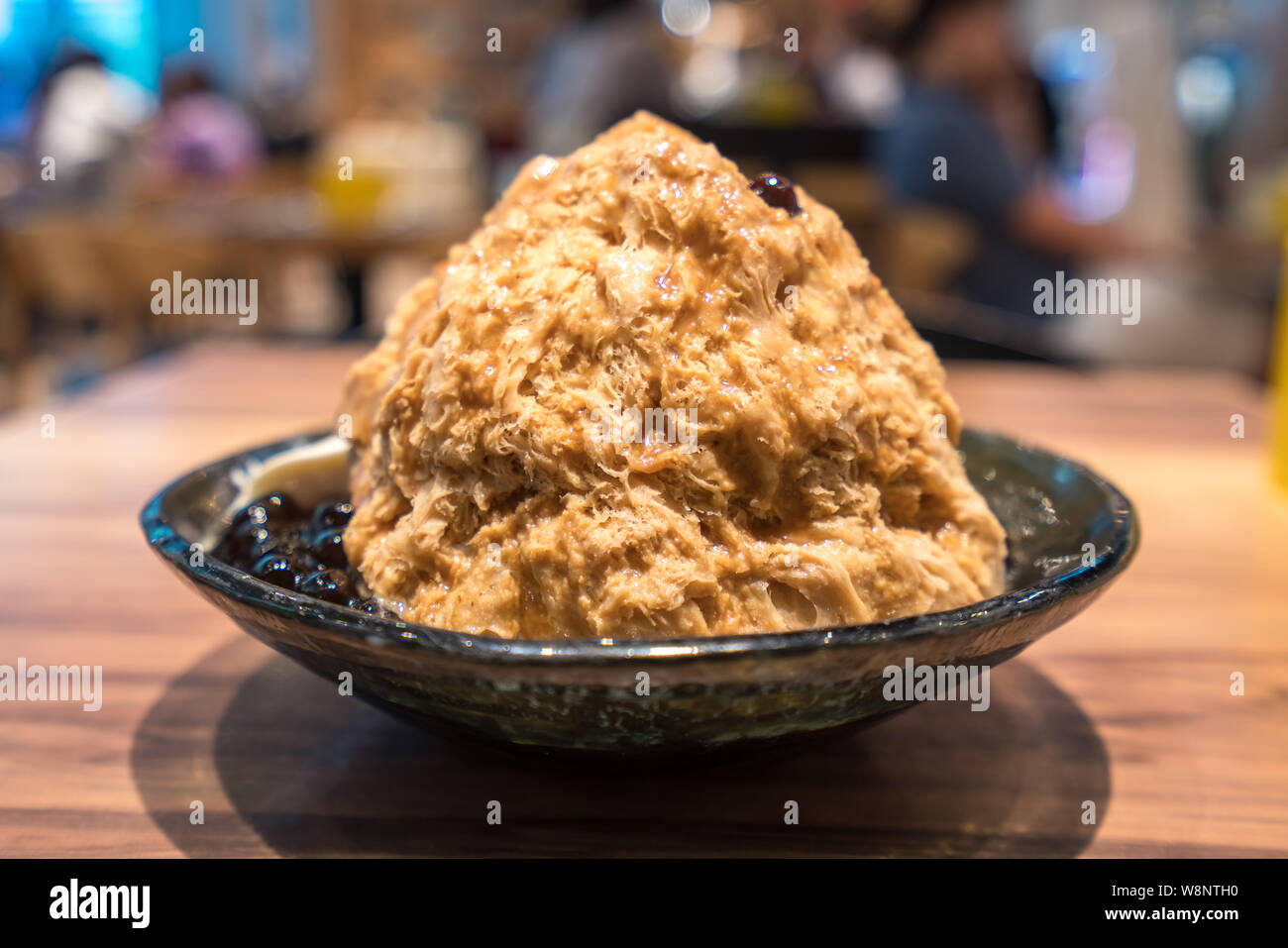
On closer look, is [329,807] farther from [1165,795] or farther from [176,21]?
[176,21]

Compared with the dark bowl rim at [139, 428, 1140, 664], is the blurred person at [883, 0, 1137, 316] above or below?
above

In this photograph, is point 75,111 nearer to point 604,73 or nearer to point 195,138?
point 195,138

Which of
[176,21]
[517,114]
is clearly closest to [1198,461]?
[517,114]

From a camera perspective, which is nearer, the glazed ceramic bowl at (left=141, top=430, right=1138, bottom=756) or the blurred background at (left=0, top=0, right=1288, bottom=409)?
the glazed ceramic bowl at (left=141, top=430, right=1138, bottom=756)

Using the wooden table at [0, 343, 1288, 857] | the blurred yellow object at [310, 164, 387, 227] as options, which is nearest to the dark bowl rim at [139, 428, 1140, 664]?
the wooden table at [0, 343, 1288, 857]

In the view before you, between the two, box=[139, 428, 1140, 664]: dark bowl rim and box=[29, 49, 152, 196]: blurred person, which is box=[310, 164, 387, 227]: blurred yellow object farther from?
box=[139, 428, 1140, 664]: dark bowl rim

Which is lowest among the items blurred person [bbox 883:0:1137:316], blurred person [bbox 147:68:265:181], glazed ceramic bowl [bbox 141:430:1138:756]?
glazed ceramic bowl [bbox 141:430:1138:756]
